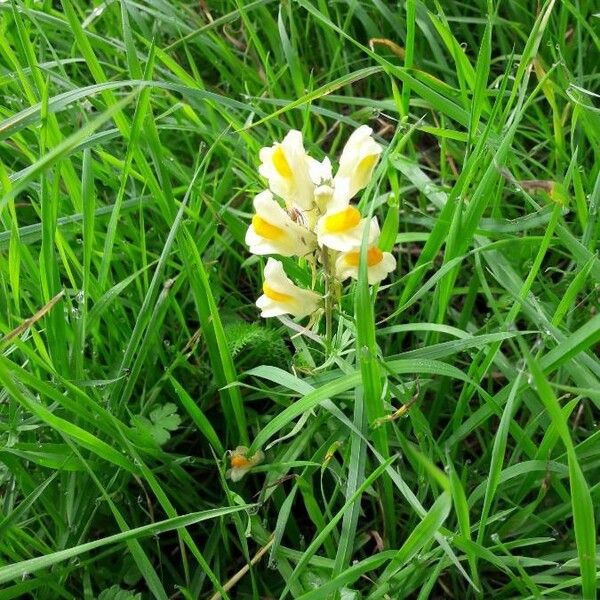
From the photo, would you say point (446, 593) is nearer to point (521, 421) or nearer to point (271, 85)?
point (521, 421)

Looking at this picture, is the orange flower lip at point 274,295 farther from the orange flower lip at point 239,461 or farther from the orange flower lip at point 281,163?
the orange flower lip at point 239,461

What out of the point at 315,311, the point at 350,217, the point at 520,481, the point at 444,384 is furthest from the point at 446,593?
the point at 350,217

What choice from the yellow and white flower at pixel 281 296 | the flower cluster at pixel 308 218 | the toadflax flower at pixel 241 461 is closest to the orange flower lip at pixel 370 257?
the flower cluster at pixel 308 218

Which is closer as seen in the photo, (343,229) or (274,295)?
(343,229)

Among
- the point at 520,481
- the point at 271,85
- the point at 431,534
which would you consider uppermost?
the point at 271,85

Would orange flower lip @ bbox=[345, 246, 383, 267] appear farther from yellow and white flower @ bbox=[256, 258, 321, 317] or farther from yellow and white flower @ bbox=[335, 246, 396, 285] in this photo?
yellow and white flower @ bbox=[256, 258, 321, 317]

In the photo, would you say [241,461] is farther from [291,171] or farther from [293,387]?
[291,171]

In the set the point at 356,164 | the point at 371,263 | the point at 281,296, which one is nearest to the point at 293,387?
the point at 281,296
